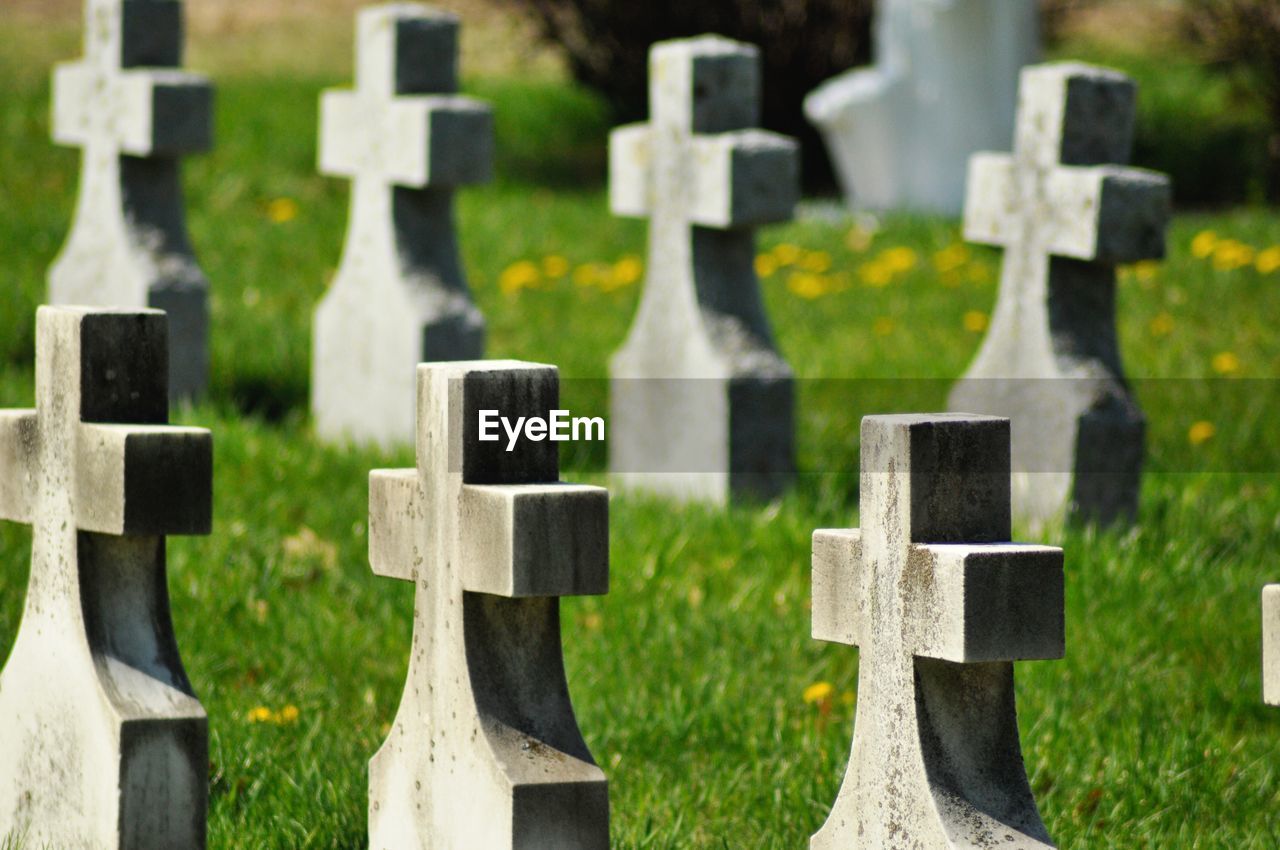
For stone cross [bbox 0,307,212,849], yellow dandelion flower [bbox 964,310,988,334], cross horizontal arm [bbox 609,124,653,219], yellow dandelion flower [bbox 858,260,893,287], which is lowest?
stone cross [bbox 0,307,212,849]

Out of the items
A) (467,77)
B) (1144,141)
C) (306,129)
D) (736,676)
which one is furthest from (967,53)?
(736,676)

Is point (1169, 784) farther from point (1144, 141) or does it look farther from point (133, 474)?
point (1144, 141)

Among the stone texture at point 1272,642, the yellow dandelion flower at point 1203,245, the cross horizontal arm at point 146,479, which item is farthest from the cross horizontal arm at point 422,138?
the stone texture at point 1272,642

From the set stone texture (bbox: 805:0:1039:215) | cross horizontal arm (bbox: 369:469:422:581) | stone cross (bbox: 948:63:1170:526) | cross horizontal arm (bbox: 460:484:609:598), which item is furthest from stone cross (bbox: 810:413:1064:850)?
stone texture (bbox: 805:0:1039:215)

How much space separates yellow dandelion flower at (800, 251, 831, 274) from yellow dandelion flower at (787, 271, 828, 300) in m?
0.13

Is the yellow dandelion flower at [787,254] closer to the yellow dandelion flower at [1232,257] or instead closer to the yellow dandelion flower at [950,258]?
the yellow dandelion flower at [950,258]

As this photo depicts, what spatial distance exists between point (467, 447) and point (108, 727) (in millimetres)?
757

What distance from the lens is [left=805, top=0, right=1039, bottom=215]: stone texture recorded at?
388 inches

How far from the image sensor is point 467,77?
529 inches

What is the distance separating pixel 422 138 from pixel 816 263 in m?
2.88

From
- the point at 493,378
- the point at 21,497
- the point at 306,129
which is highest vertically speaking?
the point at 306,129

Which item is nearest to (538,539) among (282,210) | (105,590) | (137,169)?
(105,590)

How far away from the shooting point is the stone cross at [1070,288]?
16.3ft

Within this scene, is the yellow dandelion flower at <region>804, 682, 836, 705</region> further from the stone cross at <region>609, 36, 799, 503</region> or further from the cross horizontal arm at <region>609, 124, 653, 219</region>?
the cross horizontal arm at <region>609, 124, 653, 219</region>
